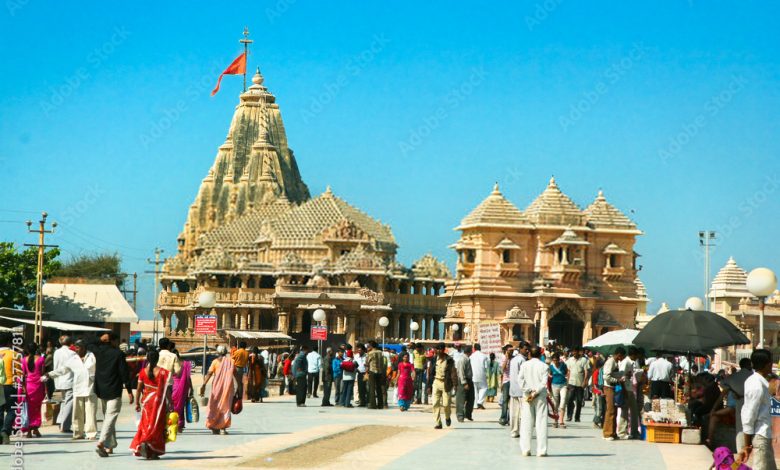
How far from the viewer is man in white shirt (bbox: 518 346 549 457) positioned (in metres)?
18.1

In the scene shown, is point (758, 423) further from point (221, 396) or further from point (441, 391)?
point (441, 391)

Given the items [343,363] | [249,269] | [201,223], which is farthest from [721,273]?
[343,363]

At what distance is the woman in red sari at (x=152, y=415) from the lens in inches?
651

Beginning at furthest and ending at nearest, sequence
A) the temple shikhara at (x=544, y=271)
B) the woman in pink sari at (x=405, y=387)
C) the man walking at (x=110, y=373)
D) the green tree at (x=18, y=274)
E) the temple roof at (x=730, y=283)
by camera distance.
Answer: the temple roof at (x=730, y=283), the temple shikhara at (x=544, y=271), the green tree at (x=18, y=274), the woman in pink sari at (x=405, y=387), the man walking at (x=110, y=373)

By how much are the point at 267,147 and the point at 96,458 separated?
266ft

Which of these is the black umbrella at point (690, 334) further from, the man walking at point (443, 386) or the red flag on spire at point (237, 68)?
the red flag on spire at point (237, 68)

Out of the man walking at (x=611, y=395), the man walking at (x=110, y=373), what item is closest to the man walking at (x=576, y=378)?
the man walking at (x=611, y=395)

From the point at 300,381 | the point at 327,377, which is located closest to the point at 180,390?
the point at 300,381

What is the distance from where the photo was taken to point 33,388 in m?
19.4

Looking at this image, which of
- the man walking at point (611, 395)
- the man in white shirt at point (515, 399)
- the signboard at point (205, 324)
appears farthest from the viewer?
the signboard at point (205, 324)

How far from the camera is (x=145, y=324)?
136 metres

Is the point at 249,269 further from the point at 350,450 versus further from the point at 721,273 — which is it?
the point at 350,450

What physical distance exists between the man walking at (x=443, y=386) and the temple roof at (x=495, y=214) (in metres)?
47.2

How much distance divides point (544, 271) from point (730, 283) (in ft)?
52.5
